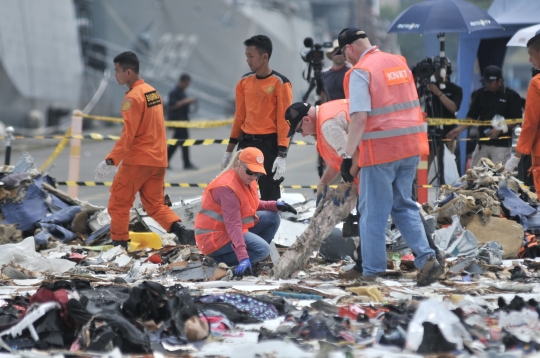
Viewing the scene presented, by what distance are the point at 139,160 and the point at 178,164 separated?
424 inches

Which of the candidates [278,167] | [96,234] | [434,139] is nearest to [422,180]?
[434,139]

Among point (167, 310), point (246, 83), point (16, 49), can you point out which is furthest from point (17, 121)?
point (167, 310)

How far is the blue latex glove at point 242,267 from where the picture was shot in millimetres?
6625

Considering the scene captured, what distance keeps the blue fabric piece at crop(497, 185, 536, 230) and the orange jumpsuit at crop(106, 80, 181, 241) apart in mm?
2882

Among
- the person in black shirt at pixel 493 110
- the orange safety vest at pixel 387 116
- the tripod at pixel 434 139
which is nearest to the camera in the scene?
the orange safety vest at pixel 387 116

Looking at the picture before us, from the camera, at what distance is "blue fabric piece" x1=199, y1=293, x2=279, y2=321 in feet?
18.1

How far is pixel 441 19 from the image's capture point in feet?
36.5

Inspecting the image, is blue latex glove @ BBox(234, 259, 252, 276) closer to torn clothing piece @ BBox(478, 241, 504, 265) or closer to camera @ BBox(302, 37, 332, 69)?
torn clothing piece @ BBox(478, 241, 504, 265)

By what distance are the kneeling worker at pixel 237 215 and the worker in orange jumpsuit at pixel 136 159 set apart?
4.66 feet

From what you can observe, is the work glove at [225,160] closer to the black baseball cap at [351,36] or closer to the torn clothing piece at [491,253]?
the black baseball cap at [351,36]

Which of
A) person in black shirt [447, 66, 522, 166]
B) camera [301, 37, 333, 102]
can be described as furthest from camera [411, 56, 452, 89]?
camera [301, 37, 333, 102]

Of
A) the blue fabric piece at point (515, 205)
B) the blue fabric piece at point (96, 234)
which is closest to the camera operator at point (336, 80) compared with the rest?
the blue fabric piece at point (515, 205)

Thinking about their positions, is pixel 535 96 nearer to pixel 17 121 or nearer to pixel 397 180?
pixel 397 180

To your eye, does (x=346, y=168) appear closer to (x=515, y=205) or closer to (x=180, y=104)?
(x=515, y=205)
